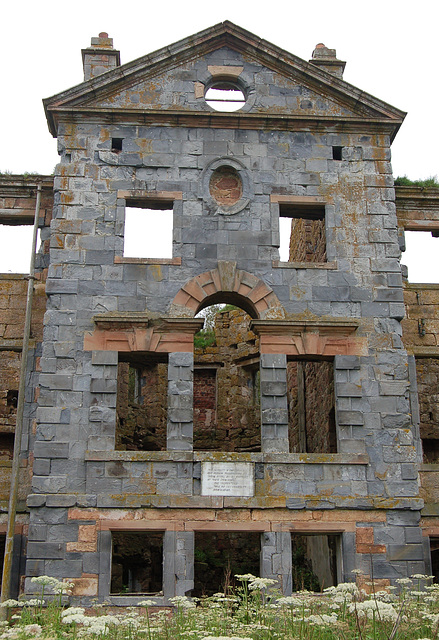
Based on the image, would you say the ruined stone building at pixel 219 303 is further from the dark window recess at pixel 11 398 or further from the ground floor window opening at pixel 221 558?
the ground floor window opening at pixel 221 558

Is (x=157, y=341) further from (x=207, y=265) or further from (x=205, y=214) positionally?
(x=205, y=214)

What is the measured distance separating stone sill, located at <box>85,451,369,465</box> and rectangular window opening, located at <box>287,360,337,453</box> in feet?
8.91

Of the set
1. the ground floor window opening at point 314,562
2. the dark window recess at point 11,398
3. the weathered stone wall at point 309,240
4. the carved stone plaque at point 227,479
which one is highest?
the weathered stone wall at point 309,240

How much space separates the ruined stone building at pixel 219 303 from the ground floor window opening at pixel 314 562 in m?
0.14

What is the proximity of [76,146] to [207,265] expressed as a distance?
11.3 feet

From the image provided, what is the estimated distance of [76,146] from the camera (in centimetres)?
1484

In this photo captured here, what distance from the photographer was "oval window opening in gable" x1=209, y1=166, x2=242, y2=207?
14758 mm

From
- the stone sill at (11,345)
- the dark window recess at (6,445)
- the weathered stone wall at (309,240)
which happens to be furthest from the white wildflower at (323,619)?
the weathered stone wall at (309,240)

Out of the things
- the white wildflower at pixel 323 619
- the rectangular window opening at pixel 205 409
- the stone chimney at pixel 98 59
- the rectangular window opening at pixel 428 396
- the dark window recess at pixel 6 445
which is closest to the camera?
the white wildflower at pixel 323 619

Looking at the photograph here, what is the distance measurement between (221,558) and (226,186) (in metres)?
9.02

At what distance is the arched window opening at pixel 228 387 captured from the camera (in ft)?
65.4

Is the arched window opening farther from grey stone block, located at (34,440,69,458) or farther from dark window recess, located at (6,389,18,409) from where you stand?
grey stone block, located at (34,440,69,458)

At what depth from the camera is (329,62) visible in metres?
15.8

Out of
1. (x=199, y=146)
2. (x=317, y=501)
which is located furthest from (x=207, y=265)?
(x=317, y=501)
